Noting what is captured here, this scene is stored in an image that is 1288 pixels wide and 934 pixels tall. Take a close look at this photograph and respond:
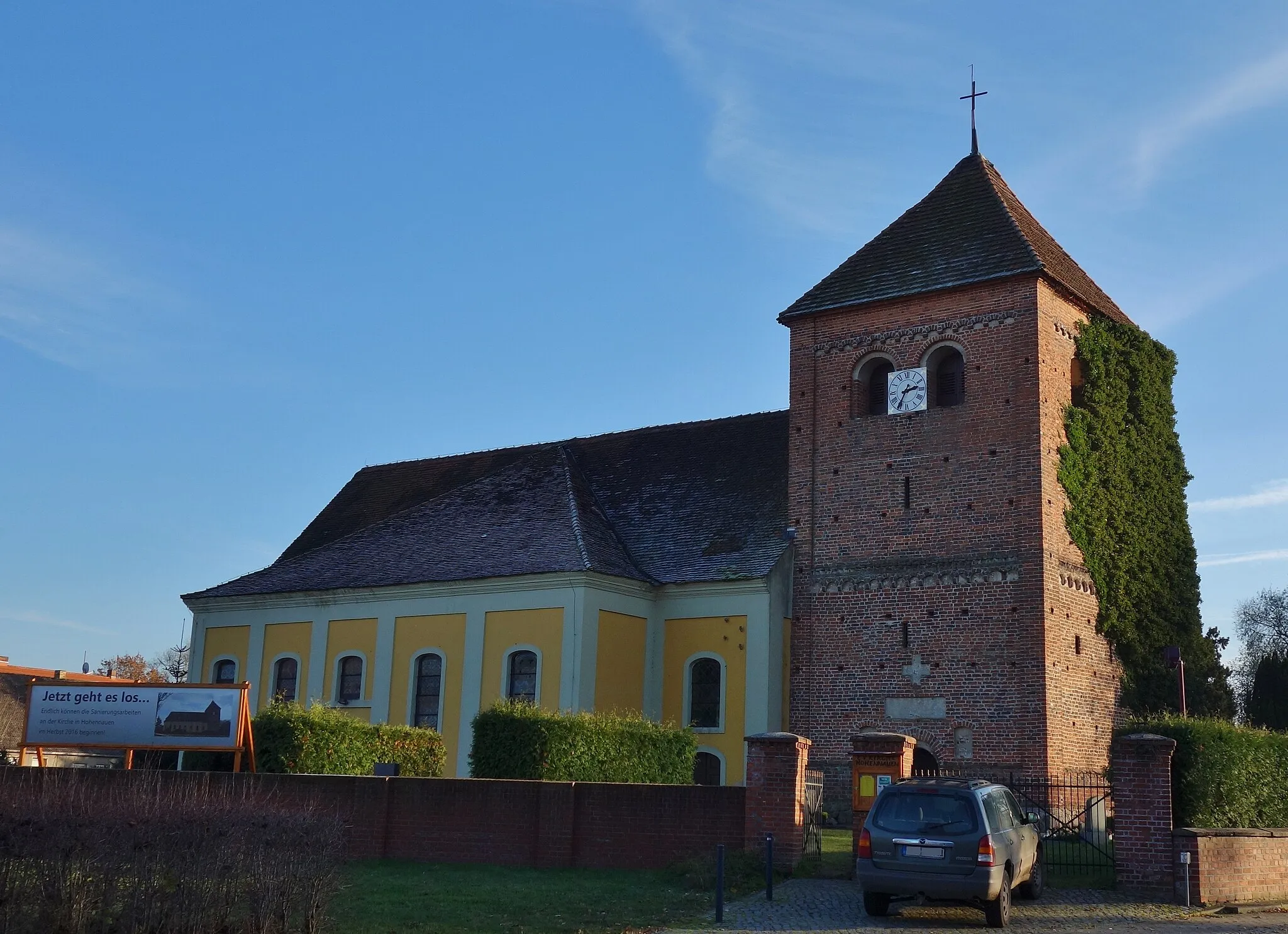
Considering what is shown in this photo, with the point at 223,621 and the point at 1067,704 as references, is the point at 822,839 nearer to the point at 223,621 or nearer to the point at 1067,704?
the point at 1067,704

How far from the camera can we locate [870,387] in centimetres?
3058

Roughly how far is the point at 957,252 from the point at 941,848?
59.1 ft

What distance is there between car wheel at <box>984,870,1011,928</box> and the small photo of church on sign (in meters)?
14.4

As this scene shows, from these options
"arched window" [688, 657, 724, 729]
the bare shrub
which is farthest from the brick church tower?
the bare shrub

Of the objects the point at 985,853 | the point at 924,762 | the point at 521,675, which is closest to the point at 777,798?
the point at 985,853

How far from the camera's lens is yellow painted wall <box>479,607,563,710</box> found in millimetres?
30094

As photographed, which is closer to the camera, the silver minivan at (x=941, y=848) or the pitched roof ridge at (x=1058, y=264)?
the silver minivan at (x=941, y=848)

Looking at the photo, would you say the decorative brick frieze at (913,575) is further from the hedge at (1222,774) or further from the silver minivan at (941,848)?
the silver minivan at (941,848)

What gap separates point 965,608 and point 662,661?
25.0 ft

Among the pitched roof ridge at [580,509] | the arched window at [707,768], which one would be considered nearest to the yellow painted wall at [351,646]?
the pitched roof ridge at [580,509]

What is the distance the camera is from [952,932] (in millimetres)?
14570

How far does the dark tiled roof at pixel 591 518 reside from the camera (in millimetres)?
31641

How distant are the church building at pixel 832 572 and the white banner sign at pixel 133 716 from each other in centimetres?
826

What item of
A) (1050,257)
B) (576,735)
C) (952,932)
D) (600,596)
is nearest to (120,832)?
(952,932)
